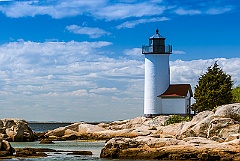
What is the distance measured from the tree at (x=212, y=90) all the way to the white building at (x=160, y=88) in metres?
3.18

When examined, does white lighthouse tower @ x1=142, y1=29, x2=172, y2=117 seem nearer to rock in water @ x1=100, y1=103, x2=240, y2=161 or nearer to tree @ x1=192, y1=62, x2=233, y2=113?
tree @ x1=192, y1=62, x2=233, y2=113

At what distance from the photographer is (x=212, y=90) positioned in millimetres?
53531

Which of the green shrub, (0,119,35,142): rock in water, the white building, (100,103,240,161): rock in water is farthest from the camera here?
the white building

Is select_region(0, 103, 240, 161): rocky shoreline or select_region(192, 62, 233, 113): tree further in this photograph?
select_region(192, 62, 233, 113): tree

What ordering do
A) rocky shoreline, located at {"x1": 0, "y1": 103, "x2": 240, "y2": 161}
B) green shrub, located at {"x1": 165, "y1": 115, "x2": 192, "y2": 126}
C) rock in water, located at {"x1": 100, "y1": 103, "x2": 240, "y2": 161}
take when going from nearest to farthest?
rock in water, located at {"x1": 100, "y1": 103, "x2": 240, "y2": 161}, rocky shoreline, located at {"x1": 0, "y1": 103, "x2": 240, "y2": 161}, green shrub, located at {"x1": 165, "y1": 115, "x2": 192, "y2": 126}

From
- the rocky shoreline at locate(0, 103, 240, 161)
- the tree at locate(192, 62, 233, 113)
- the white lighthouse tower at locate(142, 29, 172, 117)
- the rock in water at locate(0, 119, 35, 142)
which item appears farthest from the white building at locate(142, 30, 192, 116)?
the rock in water at locate(0, 119, 35, 142)

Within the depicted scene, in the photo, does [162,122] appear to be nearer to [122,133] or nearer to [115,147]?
[122,133]

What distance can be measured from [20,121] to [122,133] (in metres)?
9.08

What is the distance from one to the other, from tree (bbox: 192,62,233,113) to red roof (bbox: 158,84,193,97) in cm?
340

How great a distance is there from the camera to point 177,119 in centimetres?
5250

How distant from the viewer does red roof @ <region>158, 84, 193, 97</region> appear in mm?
58209

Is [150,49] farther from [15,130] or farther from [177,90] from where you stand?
[15,130]

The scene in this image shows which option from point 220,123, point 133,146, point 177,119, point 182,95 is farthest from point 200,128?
point 182,95

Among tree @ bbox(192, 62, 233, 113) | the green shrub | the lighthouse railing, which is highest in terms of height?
the lighthouse railing
